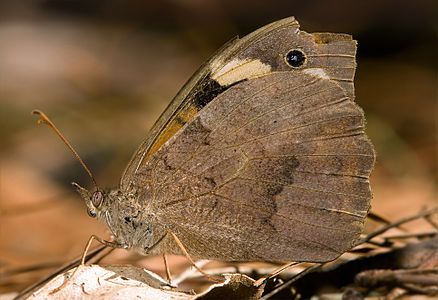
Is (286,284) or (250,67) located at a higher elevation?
(250,67)

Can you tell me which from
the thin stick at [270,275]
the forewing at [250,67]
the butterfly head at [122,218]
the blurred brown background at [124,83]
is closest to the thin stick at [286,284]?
the thin stick at [270,275]

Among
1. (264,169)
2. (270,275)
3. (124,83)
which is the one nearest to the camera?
(270,275)

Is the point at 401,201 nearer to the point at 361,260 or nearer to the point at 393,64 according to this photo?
the point at 361,260

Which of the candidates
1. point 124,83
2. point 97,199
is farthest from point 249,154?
point 124,83

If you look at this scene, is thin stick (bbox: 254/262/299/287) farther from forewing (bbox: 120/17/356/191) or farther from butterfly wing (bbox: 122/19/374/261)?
forewing (bbox: 120/17/356/191)

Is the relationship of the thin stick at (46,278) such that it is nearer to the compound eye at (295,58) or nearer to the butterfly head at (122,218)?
the butterfly head at (122,218)

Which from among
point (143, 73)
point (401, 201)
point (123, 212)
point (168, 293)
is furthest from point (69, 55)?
point (168, 293)

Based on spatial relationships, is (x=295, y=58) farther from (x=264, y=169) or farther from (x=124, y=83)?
Answer: (x=124, y=83)
